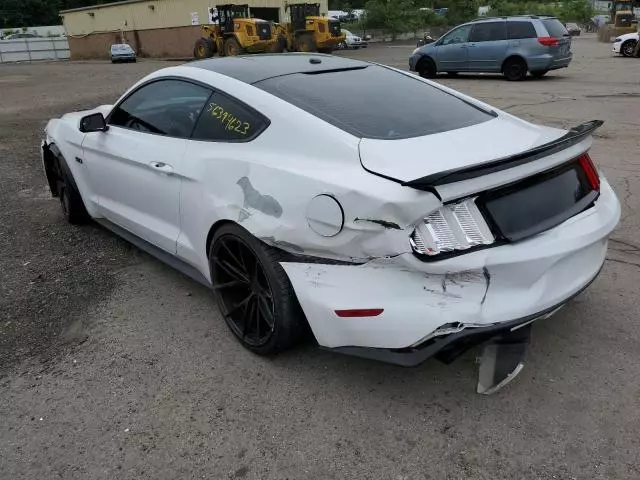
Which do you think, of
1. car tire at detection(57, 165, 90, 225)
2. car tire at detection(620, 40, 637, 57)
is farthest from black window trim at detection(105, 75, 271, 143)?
car tire at detection(620, 40, 637, 57)

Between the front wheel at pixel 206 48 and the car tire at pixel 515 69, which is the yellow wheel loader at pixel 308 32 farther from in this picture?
the car tire at pixel 515 69

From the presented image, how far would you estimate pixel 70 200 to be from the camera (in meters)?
4.89

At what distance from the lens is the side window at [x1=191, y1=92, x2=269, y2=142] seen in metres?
2.96

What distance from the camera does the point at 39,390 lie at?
9.39 feet

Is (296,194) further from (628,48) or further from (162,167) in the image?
(628,48)

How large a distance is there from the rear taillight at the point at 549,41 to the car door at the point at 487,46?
0.95 metres

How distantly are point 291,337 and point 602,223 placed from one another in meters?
1.63

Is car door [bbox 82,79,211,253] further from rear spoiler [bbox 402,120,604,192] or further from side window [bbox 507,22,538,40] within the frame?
side window [bbox 507,22,538,40]

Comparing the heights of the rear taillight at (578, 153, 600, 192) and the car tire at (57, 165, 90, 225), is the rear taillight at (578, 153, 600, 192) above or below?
above

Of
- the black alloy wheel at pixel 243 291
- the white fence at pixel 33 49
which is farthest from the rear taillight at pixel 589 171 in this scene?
the white fence at pixel 33 49

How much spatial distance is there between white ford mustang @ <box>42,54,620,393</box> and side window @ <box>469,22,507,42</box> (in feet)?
44.5

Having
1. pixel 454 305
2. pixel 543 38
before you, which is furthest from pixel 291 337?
pixel 543 38

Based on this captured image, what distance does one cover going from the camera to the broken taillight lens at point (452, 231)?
2.28 m

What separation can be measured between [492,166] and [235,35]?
26539 mm
